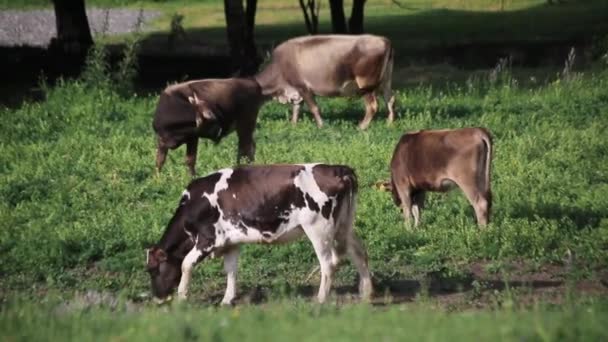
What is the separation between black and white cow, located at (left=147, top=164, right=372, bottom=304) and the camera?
11969 mm

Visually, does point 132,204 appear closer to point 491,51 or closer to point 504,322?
point 504,322

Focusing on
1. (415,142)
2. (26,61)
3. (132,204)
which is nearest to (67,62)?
(26,61)

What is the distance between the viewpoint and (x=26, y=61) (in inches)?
1281

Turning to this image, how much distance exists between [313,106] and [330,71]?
0.69m

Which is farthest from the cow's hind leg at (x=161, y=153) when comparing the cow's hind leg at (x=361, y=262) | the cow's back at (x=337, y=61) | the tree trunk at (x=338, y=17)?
the tree trunk at (x=338, y=17)

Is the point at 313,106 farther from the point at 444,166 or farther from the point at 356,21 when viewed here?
the point at 356,21

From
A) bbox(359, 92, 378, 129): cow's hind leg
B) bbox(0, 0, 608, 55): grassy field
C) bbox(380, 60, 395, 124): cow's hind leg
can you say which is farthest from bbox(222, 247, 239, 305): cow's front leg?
bbox(0, 0, 608, 55): grassy field

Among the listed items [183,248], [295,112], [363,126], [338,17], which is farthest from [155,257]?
[338,17]

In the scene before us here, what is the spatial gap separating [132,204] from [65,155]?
2824 mm

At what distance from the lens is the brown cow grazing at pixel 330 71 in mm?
22125

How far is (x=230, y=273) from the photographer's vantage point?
12.2 meters

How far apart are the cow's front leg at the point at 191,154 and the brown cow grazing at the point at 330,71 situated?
432 centimetres

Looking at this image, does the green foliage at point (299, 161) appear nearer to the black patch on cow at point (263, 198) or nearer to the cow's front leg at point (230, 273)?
the cow's front leg at point (230, 273)

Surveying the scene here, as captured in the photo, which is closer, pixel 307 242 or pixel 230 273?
pixel 230 273
